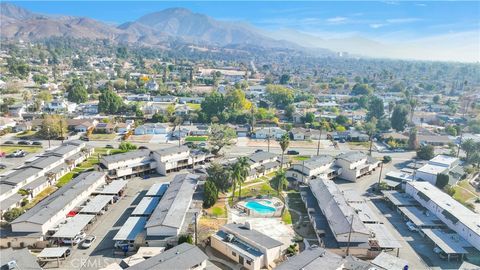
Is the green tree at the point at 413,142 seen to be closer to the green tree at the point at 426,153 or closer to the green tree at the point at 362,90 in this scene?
the green tree at the point at 426,153

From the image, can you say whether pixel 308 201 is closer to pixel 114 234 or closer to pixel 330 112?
pixel 114 234

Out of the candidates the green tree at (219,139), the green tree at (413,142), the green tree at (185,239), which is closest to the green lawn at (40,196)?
the green tree at (185,239)

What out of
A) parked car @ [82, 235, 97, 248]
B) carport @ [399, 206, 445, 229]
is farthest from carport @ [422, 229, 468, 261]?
parked car @ [82, 235, 97, 248]

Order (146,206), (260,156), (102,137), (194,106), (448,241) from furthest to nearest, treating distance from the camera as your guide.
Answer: (194,106) < (102,137) < (260,156) < (146,206) < (448,241)

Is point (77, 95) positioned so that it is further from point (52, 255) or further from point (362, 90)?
point (362, 90)

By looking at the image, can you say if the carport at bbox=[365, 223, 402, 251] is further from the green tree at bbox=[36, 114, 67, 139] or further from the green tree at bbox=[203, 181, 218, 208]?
the green tree at bbox=[36, 114, 67, 139]

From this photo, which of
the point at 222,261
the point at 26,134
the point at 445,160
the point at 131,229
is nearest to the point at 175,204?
the point at 131,229
